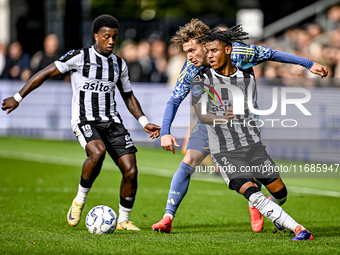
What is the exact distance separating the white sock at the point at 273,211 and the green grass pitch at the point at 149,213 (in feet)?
0.62

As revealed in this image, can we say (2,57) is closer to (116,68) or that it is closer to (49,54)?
(49,54)

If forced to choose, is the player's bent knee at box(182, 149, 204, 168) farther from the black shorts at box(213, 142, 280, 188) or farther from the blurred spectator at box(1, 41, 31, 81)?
the blurred spectator at box(1, 41, 31, 81)

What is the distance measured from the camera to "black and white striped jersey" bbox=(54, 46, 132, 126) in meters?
7.96

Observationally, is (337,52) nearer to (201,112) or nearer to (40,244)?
(201,112)

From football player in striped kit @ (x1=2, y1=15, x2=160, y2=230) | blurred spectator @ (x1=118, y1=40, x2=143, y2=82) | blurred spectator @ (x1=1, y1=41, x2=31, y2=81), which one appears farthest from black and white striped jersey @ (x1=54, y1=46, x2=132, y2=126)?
blurred spectator @ (x1=1, y1=41, x2=31, y2=81)

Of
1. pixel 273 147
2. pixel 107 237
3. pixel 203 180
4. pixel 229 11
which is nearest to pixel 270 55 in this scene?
pixel 107 237

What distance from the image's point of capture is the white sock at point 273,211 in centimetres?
688

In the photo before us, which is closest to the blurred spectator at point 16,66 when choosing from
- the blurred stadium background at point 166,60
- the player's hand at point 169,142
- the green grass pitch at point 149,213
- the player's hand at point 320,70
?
the blurred stadium background at point 166,60

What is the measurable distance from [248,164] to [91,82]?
200 cm

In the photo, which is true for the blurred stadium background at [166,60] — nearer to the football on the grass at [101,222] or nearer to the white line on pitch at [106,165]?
the white line on pitch at [106,165]

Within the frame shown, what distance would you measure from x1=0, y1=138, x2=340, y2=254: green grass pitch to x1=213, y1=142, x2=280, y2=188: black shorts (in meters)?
0.63

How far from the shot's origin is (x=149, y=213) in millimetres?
9328

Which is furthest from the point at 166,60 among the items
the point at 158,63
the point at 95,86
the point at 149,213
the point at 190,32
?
the point at 190,32

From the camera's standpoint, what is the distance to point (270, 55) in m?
7.42
